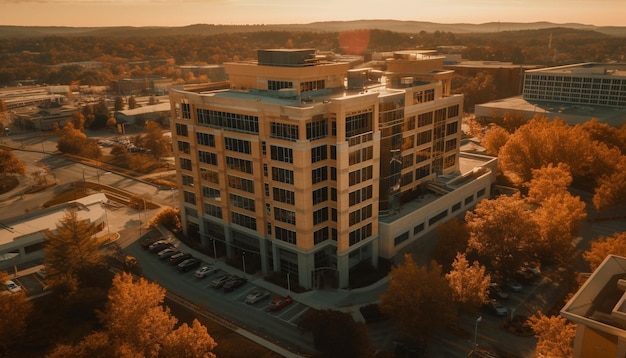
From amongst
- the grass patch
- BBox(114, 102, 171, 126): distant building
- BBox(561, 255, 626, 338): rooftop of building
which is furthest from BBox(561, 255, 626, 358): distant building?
BBox(114, 102, 171, 126): distant building

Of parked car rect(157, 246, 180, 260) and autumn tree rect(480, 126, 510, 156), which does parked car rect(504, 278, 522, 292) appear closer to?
parked car rect(157, 246, 180, 260)

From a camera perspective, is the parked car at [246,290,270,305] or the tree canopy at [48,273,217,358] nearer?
the tree canopy at [48,273,217,358]

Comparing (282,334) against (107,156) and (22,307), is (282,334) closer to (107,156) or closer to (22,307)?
(22,307)

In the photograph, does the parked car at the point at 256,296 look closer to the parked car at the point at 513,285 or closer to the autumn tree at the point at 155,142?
the parked car at the point at 513,285

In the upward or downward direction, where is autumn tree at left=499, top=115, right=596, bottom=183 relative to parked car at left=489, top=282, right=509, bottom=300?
upward

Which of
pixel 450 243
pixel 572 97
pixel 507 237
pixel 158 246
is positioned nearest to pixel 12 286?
pixel 158 246

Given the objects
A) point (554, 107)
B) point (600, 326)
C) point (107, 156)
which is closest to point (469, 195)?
point (600, 326)
